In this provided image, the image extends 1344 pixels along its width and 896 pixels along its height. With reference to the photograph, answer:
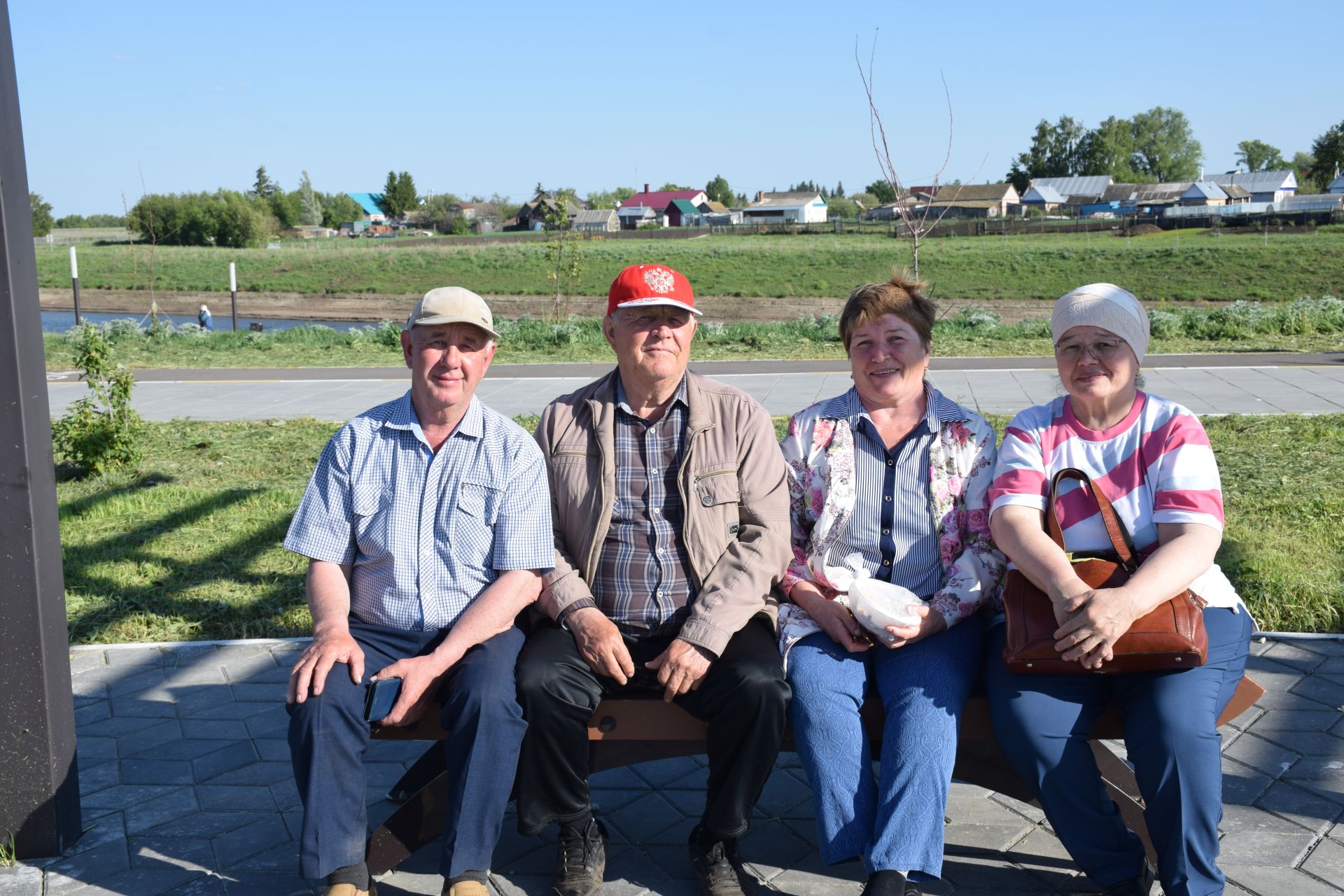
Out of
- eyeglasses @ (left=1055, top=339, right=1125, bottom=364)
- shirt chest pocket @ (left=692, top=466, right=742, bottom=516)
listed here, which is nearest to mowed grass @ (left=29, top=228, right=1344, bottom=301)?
eyeglasses @ (left=1055, top=339, right=1125, bottom=364)

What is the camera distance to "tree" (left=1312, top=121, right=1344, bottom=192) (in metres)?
86.6

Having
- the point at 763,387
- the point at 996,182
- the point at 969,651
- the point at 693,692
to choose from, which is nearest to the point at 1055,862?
the point at 969,651

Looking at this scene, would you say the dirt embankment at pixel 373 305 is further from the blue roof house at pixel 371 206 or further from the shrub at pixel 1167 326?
the blue roof house at pixel 371 206

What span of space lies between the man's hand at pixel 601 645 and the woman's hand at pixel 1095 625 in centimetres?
109

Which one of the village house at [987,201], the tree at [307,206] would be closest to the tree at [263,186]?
the tree at [307,206]

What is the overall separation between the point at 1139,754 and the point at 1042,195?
108926mm

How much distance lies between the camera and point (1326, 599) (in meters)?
4.88

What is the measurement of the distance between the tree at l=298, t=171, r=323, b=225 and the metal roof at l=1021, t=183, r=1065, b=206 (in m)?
70.1

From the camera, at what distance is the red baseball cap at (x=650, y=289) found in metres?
3.18

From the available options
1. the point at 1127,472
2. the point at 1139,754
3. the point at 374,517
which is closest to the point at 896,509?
the point at 1127,472

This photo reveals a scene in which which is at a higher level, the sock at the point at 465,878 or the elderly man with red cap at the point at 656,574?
the elderly man with red cap at the point at 656,574

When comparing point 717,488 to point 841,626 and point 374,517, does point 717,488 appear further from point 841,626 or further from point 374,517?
point 374,517

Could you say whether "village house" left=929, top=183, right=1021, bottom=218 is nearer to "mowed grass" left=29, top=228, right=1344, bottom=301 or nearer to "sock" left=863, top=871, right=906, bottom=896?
"mowed grass" left=29, top=228, right=1344, bottom=301

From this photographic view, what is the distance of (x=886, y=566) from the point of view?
324 cm
